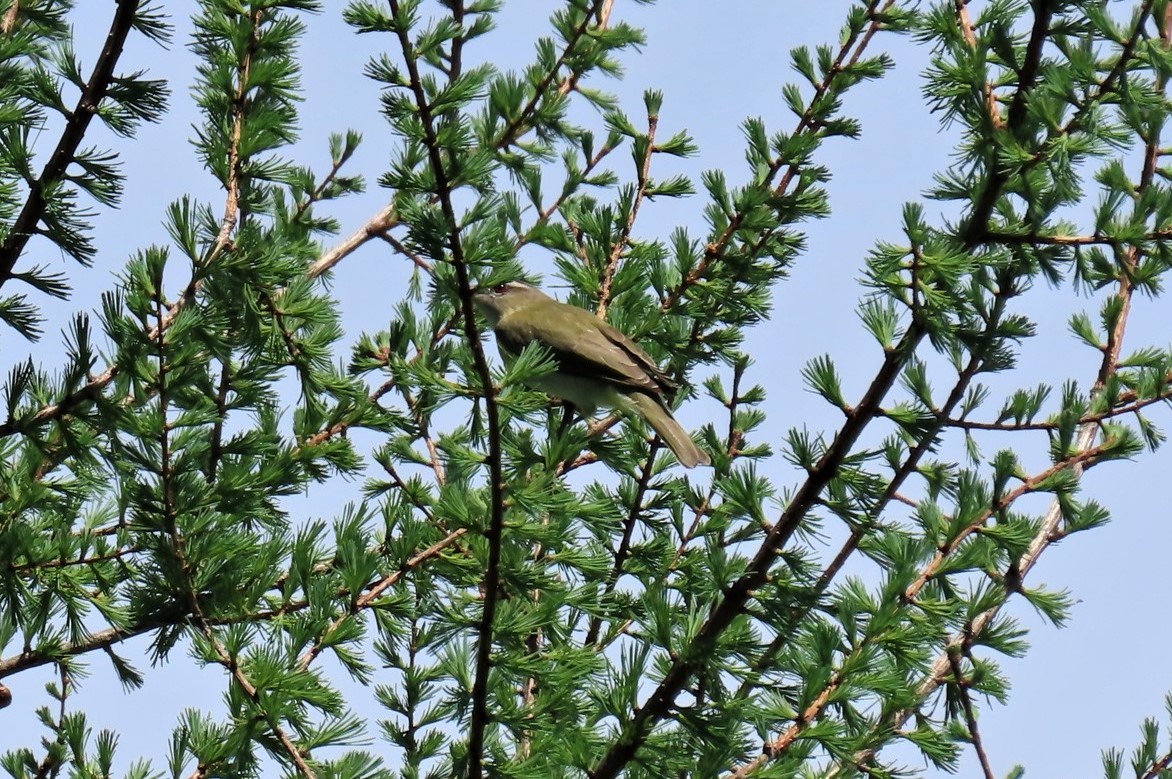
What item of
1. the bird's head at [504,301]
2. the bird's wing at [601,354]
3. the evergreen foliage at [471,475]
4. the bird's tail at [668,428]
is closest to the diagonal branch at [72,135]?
the evergreen foliage at [471,475]

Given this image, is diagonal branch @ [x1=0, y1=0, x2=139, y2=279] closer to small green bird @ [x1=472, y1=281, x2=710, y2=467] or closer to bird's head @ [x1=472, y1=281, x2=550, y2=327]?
small green bird @ [x1=472, y1=281, x2=710, y2=467]

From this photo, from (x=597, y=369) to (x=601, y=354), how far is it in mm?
134

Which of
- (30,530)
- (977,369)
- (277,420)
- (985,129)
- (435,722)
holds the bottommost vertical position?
(435,722)

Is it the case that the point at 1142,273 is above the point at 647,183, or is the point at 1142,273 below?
below

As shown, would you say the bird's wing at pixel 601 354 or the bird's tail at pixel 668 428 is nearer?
the bird's tail at pixel 668 428

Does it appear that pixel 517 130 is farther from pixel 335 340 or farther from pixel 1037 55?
pixel 1037 55

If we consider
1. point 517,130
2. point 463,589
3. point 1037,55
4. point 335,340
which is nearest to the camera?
point 1037,55

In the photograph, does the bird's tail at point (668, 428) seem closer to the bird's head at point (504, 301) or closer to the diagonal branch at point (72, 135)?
the bird's head at point (504, 301)

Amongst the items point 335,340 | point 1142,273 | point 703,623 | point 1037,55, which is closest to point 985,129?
point 1037,55

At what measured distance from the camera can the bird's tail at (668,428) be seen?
427cm

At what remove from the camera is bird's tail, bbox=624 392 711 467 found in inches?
168

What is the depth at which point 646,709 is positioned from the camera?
2.87 meters

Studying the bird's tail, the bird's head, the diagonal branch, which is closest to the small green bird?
the bird's tail

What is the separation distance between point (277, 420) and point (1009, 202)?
194 centimetres
